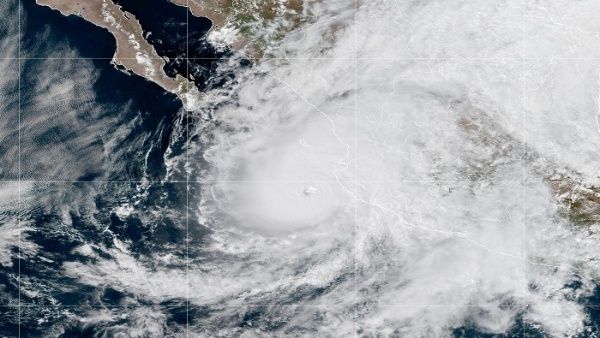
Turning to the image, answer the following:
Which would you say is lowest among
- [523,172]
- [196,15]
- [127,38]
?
[523,172]

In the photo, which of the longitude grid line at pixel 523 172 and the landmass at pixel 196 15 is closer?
the longitude grid line at pixel 523 172

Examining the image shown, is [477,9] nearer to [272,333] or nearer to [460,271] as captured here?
[460,271]

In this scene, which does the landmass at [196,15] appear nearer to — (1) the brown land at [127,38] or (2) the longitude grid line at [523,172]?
(1) the brown land at [127,38]

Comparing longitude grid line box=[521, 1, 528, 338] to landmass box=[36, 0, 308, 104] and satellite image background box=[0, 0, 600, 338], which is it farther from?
landmass box=[36, 0, 308, 104]

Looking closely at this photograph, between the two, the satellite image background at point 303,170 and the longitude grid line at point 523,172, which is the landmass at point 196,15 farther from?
the longitude grid line at point 523,172

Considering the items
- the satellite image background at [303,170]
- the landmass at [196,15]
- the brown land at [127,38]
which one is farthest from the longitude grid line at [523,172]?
the brown land at [127,38]

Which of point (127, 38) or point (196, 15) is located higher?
point (196, 15)

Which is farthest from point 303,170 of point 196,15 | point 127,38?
point 127,38

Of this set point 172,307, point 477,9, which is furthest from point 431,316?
point 477,9

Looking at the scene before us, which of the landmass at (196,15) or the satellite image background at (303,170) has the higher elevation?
the landmass at (196,15)

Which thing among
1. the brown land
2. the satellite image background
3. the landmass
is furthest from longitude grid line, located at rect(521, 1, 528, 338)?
the brown land

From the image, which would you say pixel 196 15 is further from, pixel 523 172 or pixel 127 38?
pixel 523 172
